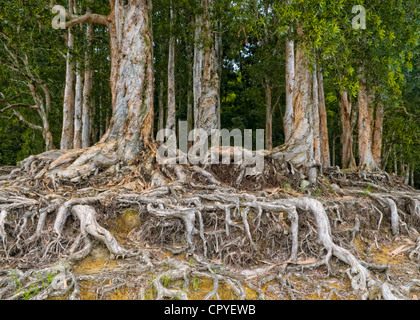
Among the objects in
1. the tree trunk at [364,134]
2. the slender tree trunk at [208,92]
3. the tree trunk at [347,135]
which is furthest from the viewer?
the tree trunk at [347,135]

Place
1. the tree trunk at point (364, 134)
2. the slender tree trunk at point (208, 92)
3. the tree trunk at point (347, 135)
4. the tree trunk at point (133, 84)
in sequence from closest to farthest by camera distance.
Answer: the tree trunk at point (133, 84) → the slender tree trunk at point (208, 92) → the tree trunk at point (364, 134) → the tree trunk at point (347, 135)

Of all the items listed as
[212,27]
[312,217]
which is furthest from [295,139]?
[212,27]

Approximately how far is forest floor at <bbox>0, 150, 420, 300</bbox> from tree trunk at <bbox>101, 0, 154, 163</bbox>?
0.93 meters

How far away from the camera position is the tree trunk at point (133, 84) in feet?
22.8

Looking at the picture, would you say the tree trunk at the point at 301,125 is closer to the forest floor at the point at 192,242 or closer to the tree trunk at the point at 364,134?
the forest floor at the point at 192,242

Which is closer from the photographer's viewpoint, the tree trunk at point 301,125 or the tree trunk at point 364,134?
the tree trunk at point 301,125

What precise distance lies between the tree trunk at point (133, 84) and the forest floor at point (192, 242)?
93 cm

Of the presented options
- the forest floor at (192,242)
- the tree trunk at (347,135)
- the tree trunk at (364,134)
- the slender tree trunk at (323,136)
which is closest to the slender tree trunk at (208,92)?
the slender tree trunk at (323,136)

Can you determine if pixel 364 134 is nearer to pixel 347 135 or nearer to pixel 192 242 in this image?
pixel 347 135

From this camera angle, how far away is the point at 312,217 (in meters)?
5.20

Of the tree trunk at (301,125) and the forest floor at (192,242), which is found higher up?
the tree trunk at (301,125)

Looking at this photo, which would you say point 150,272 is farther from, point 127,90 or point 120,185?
point 127,90

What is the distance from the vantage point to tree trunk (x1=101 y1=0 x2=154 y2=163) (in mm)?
6957

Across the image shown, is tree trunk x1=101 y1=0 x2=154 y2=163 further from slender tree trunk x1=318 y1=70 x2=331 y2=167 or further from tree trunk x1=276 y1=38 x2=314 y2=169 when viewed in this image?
slender tree trunk x1=318 y1=70 x2=331 y2=167
